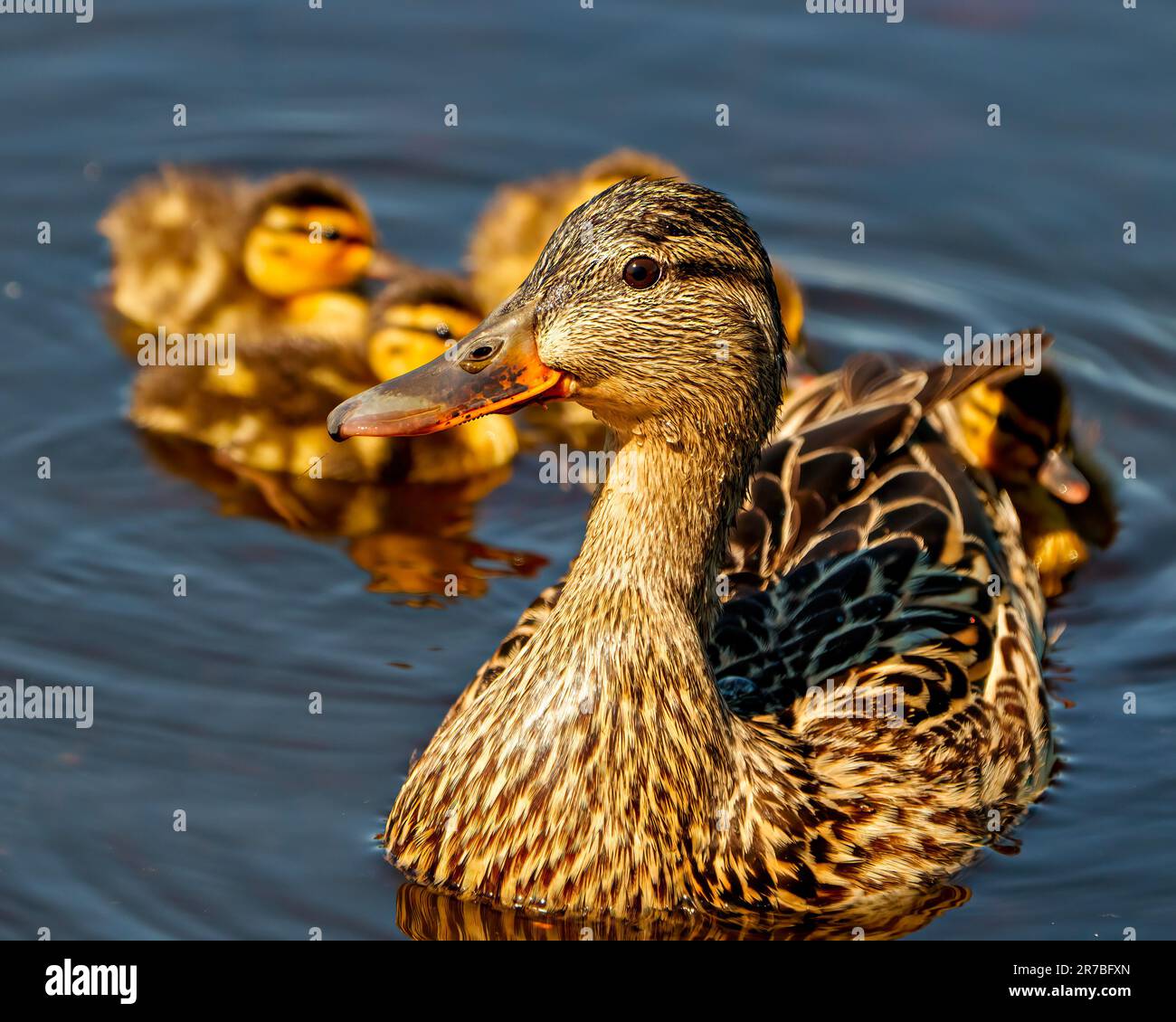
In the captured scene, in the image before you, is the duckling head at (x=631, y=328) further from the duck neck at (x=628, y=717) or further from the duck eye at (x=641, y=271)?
the duck neck at (x=628, y=717)

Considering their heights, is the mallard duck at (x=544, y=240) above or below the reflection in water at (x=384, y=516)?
above

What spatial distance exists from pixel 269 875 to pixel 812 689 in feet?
3.64

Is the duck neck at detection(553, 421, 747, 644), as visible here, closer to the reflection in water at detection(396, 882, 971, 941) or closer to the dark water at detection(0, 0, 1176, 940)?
the reflection in water at detection(396, 882, 971, 941)

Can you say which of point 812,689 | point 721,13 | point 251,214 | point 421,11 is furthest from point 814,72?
point 812,689

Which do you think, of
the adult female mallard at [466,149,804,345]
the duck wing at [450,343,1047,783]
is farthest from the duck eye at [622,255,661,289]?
the adult female mallard at [466,149,804,345]

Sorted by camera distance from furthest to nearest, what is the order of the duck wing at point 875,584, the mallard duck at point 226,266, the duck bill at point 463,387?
1. the mallard duck at point 226,266
2. the duck wing at point 875,584
3. the duck bill at point 463,387

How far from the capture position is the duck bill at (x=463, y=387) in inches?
139

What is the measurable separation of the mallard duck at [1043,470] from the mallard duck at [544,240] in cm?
65

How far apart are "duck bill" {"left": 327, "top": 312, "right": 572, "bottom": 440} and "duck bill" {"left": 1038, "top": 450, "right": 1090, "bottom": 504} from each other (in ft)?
7.25

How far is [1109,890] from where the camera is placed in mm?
4090

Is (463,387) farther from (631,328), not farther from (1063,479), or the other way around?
(1063,479)

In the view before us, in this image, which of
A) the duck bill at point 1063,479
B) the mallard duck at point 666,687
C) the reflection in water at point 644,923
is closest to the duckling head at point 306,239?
the duck bill at point 1063,479

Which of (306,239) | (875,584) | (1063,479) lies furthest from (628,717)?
(306,239)

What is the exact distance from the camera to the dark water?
4.14m
